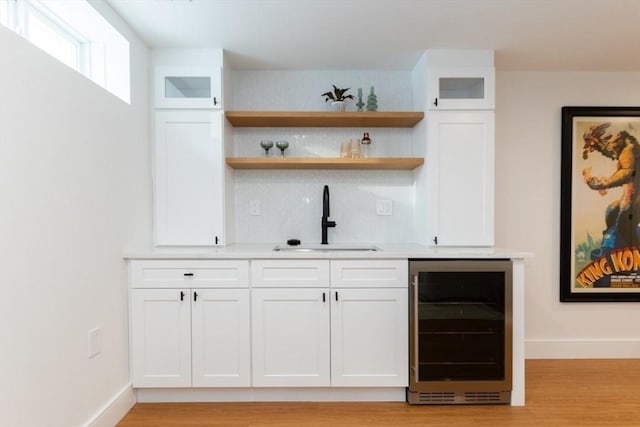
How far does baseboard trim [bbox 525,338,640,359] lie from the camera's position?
120 inches

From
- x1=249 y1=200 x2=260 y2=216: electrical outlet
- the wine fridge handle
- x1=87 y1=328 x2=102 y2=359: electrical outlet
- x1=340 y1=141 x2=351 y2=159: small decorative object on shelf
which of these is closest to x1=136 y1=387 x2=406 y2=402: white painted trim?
the wine fridge handle

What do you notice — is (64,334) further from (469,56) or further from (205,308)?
(469,56)

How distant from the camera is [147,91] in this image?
257 cm

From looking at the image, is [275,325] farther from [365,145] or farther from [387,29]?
[387,29]

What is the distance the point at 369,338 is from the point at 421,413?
0.51 metres

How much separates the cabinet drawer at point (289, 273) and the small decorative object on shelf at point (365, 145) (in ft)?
3.41

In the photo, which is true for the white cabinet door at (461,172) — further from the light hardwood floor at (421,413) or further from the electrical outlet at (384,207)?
the light hardwood floor at (421,413)

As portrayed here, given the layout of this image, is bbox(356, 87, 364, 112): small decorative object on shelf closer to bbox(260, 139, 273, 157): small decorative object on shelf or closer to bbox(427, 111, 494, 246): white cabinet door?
bbox(427, 111, 494, 246): white cabinet door

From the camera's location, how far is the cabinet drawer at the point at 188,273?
2268mm

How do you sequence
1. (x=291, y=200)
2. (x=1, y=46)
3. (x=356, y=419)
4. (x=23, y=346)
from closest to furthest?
(x=1, y=46), (x=23, y=346), (x=356, y=419), (x=291, y=200)

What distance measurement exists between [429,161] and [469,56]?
0.78 m

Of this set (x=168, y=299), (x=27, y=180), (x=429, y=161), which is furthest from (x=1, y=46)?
(x=429, y=161)

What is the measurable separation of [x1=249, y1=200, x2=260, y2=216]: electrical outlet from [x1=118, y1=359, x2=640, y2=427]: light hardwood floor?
4.46 feet

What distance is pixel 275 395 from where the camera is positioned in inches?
93.1
